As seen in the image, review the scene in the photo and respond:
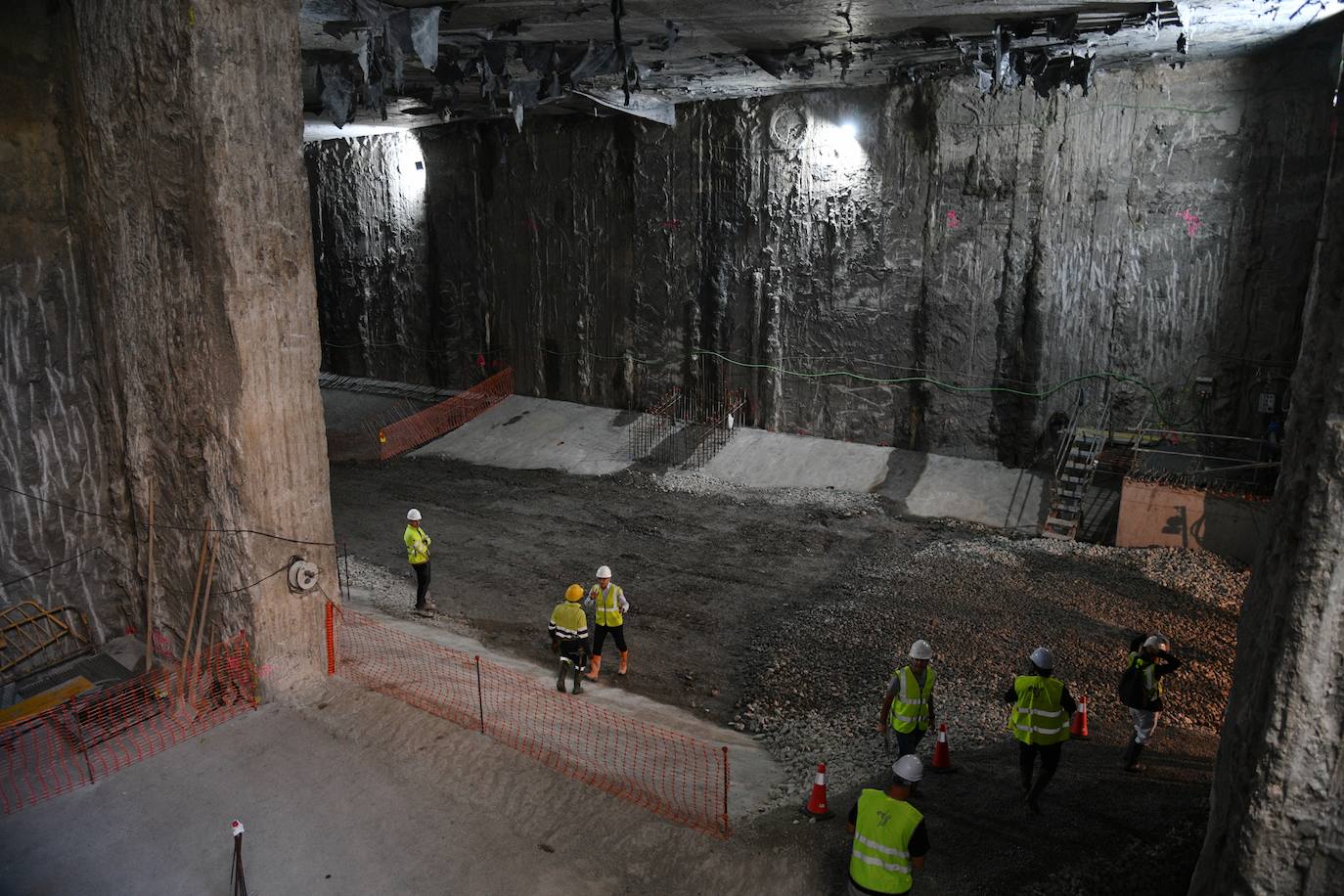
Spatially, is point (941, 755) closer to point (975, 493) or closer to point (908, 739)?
point (908, 739)

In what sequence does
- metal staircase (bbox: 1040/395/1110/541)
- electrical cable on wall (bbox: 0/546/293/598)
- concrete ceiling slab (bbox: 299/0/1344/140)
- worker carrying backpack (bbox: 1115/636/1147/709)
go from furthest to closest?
metal staircase (bbox: 1040/395/1110/541) → concrete ceiling slab (bbox: 299/0/1344/140) → electrical cable on wall (bbox: 0/546/293/598) → worker carrying backpack (bbox: 1115/636/1147/709)

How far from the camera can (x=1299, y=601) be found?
381 cm

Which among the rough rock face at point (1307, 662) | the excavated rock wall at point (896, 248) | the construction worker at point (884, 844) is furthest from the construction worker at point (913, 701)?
the excavated rock wall at point (896, 248)

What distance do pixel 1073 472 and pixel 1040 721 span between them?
8.69 metres

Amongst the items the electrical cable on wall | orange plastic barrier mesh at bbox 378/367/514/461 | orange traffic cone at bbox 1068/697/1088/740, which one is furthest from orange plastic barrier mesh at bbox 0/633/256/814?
orange plastic barrier mesh at bbox 378/367/514/461

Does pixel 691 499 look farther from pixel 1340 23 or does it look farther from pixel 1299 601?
pixel 1299 601

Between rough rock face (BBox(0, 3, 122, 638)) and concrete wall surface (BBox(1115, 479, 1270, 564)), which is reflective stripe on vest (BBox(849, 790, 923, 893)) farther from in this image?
concrete wall surface (BBox(1115, 479, 1270, 564))

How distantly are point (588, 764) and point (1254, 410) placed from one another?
1159 centimetres

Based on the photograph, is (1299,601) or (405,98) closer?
(1299,601)

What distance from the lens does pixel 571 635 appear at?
9227 millimetres

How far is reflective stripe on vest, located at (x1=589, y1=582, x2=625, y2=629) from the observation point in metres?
9.62

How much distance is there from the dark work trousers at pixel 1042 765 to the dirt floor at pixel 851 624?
0.17 m

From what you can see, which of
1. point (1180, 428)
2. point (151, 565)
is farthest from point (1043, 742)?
point (1180, 428)

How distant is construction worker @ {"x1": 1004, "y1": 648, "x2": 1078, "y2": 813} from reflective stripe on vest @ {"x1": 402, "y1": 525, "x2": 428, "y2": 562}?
7.19 meters
